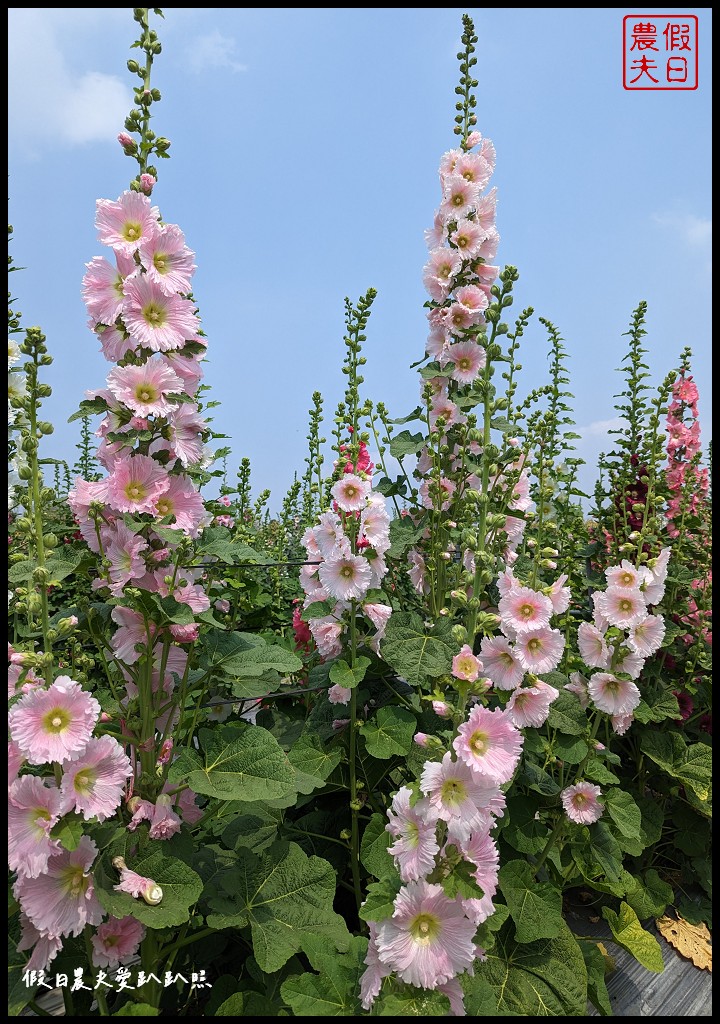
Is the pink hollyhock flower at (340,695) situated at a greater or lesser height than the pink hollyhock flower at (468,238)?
lesser

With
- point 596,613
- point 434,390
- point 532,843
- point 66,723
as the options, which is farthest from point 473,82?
point 532,843

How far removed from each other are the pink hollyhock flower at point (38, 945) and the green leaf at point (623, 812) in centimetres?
194

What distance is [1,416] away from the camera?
1.71 meters

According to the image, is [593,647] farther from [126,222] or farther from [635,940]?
[126,222]

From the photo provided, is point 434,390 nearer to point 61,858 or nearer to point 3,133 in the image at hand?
point 3,133

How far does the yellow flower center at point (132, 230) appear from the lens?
1761mm

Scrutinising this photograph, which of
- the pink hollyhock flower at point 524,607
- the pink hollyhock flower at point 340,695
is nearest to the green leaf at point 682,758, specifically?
the pink hollyhock flower at point 524,607

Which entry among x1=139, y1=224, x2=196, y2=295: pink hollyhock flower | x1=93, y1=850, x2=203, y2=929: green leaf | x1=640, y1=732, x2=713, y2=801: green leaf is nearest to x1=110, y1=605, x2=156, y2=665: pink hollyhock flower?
x1=93, y1=850, x2=203, y2=929: green leaf

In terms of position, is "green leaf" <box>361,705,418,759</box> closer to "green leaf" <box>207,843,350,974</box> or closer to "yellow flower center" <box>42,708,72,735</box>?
"green leaf" <box>207,843,350,974</box>

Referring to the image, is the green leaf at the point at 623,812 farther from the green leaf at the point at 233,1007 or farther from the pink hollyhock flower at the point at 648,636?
the green leaf at the point at 233,1007

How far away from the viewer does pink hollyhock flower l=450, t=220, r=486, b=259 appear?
2553 mm

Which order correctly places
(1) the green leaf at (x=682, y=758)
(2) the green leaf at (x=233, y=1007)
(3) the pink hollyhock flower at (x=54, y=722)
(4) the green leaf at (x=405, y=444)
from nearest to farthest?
(3) the pink hollyhock flower at (x=54, y=722) → (2) the green leaf at (x=233, y=1007) → (4) the green leaf at (x=405, y=444) → (1) the green leaf at (x=682, y=758)

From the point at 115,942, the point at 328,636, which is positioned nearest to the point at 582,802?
the point at 328,636

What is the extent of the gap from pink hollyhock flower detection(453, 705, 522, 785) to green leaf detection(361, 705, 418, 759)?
24.3 inches
